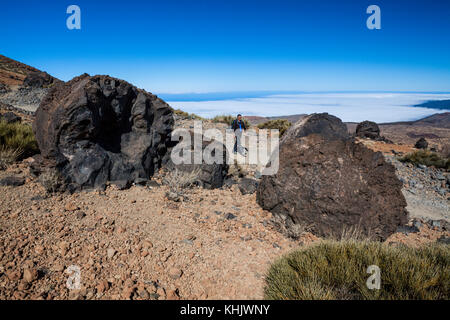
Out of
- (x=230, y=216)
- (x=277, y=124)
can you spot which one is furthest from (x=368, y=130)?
(x=230, y=216)

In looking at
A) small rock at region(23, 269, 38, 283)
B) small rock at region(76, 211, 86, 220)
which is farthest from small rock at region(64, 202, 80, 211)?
small rock at region(23, 269, 38, 283)

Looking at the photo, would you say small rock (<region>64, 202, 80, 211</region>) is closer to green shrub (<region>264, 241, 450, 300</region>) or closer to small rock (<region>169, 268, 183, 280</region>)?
small rock (<region>169, 268, 183, 280</region>)

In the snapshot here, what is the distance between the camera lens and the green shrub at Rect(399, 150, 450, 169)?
1209 centimetres

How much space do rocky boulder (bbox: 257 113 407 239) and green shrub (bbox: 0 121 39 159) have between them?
6733 mm

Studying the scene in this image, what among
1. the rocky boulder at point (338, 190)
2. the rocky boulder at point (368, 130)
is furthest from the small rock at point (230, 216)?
the rocky boulder at point (368, 130)

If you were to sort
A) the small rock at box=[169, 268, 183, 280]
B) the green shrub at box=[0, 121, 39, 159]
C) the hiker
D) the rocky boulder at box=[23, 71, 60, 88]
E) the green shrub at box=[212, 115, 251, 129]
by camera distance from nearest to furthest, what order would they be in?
the small rock at box=[169, 268, 183, 280] → the green shrub at box=[0, 121, 39, 159] → the hiker → the green shrub at box=[212, 115, 251, 129] → the rocky boulder at box=[23, 71, 60, 88]

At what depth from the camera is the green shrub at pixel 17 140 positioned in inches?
250

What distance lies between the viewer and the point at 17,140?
648 cm

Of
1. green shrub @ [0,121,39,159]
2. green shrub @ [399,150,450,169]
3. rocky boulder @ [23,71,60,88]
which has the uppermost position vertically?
rocky boulder @ [23,71,60,88]

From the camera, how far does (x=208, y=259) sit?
3.72 meters

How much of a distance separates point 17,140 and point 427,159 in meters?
16.8

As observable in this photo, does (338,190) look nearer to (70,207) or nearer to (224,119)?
(70,207)
